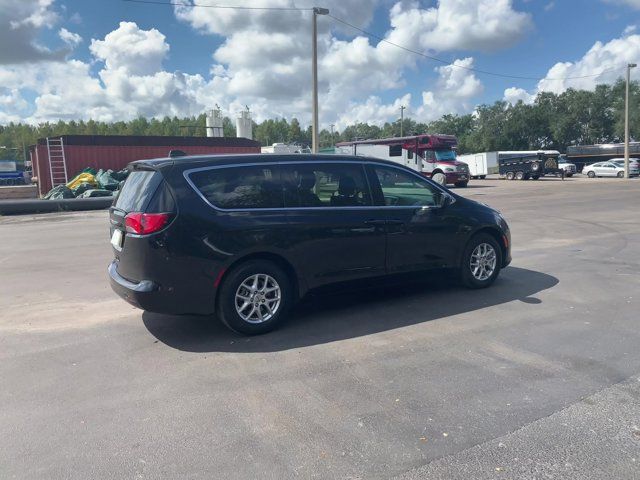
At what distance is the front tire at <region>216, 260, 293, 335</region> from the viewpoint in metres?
4.82

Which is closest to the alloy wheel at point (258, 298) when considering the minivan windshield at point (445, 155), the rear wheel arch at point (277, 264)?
the rear wheel arch at point (277, 264)

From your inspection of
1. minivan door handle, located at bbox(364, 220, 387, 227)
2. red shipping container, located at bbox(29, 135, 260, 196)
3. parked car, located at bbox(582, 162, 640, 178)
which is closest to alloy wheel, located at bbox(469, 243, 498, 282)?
minivan door handle, located at bbox(364, 220, 387, 227)

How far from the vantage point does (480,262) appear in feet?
21.7

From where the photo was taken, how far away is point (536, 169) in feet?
137

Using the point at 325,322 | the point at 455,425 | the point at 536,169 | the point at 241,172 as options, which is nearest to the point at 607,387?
the point at 455,425

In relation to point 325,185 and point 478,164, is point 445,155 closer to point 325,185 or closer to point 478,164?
point 478,164

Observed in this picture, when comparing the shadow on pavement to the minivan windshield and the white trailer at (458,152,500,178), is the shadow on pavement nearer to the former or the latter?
the minivan windshield

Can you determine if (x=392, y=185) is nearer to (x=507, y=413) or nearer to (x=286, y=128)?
(x=507, y=413)

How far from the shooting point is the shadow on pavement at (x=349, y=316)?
4903 millimetres

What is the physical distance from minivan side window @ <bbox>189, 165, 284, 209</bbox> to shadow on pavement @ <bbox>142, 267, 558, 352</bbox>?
1.19 meters

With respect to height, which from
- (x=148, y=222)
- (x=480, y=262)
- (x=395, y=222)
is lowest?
(x=480, y=262)

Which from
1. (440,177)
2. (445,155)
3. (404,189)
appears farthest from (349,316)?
(445,155)

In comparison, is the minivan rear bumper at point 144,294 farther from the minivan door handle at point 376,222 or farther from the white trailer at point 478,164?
the white trailer at point 478,164

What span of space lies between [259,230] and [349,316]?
150cm
